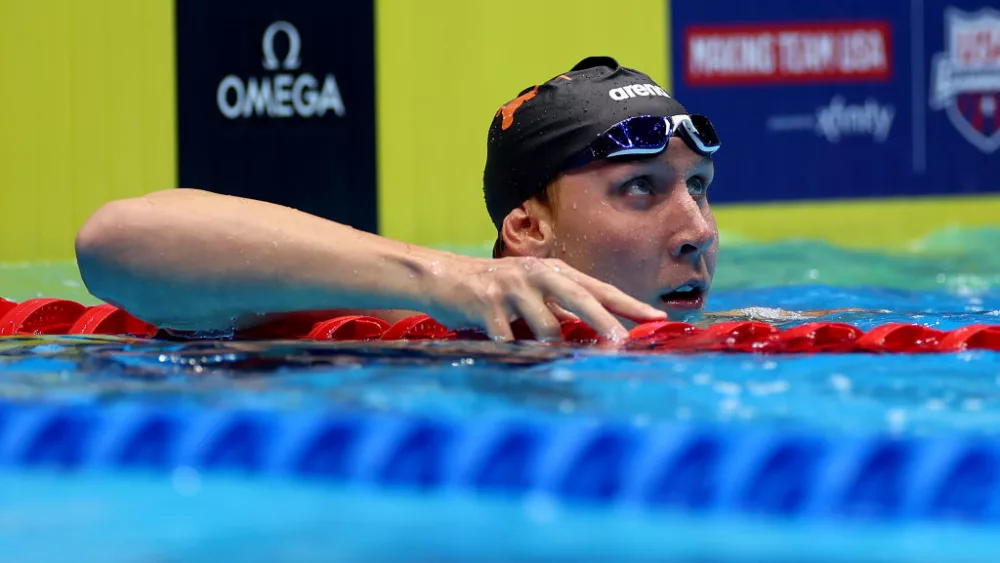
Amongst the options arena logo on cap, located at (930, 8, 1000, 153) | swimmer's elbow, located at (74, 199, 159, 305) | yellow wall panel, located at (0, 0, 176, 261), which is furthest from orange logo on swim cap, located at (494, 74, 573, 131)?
arena logo on cap, located at (930, 8, 1000, 153)

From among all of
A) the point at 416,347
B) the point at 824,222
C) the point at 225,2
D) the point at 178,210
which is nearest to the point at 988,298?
the point at 824,222

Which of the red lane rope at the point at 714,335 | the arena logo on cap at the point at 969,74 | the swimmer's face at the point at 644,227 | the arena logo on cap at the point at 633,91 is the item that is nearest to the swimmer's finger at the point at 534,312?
the red lane rope at the point at 714,335

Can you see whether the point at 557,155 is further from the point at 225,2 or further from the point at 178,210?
the point at 225,2

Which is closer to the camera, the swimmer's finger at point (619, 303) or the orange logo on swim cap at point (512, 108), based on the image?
the swimmer's finger at point (619, 303)

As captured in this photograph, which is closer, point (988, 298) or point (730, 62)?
point (988, 298)

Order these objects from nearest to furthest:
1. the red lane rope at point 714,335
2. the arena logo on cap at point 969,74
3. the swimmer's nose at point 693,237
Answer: the red lane rope at point 714,335
the swimmer's nose at point 693,237
the arena logo on cap at point 969,74

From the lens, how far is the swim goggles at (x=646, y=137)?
9.41 feet

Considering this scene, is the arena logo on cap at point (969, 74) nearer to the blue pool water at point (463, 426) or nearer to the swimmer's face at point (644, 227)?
the swimmer's face at point (644, 227)

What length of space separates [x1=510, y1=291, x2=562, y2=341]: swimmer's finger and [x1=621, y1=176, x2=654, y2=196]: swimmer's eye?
0.68 meters

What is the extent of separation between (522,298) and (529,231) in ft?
2.58

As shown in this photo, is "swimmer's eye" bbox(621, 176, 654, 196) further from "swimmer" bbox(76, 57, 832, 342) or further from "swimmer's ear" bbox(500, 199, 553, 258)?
"swimmer's ear" bbox(500, 199, 553, 258)

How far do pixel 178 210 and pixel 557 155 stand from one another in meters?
0.95

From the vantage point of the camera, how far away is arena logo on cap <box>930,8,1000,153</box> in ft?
26.8

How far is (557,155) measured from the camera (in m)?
2.97
